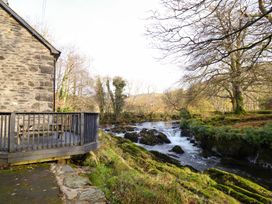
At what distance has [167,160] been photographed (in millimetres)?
11594

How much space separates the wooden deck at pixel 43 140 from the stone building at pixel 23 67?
4.10m

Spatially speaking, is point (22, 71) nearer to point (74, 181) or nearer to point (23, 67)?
point (23, 67)

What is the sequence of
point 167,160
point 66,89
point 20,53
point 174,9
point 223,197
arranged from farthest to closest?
point 66,89
point 167,160
point 20,53
point 223,197
point 174,9

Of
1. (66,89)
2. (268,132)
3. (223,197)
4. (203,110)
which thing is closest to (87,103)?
(66,89)

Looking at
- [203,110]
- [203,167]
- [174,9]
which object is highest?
Result: [174,9]

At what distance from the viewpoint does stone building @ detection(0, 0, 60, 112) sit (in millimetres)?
10391

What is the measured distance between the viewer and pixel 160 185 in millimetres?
5102

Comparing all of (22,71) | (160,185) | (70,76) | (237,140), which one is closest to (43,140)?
(160,185)

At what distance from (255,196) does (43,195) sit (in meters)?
6.13

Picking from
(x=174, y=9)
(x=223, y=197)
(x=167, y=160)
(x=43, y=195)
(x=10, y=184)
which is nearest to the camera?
(x=43, y=195)

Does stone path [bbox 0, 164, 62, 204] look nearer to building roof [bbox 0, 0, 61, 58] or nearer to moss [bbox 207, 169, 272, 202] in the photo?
moss [bbox 207, 169, 272, 202]

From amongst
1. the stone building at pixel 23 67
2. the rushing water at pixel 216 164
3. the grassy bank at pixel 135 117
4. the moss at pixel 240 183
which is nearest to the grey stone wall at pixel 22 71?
the stone building at pixel 23 67

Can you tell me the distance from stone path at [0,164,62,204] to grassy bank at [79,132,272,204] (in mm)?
968

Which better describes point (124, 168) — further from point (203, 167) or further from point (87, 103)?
point (87, 103)
